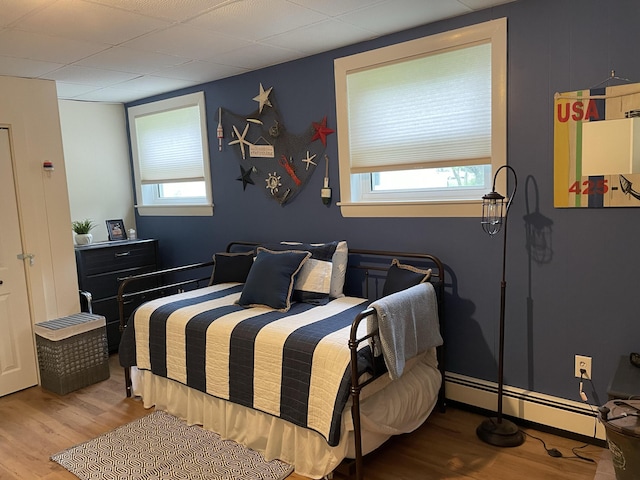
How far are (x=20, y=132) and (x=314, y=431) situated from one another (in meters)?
2.96

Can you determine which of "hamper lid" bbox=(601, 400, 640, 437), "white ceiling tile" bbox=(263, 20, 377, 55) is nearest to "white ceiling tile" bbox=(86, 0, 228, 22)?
"white ceiling tile" bbox=(263, 20, 377, 55)

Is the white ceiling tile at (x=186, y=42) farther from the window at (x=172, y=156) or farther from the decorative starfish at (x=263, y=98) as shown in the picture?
the window at (x=172, y=156)

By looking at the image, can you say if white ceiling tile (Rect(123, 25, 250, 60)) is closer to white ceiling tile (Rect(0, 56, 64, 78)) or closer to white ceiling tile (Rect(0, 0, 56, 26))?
white ceiling tile (Rect(0, 0, 56, 26))

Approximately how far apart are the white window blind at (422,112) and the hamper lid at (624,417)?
141 cm

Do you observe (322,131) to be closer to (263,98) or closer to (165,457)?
(263,98)

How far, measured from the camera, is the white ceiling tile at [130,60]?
10.1ft

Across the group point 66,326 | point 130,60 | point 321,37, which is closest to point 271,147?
A: point 321,37

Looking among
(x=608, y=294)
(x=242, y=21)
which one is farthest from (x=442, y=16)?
(x=608, y=294)

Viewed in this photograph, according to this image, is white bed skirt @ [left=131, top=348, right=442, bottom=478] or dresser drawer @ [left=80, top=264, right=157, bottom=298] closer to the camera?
white bed skirt @ [left=131, top=348, right=442, bottom=478]

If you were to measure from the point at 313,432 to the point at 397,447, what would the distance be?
0.53m

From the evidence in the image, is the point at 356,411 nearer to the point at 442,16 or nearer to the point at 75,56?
the point at 442,16

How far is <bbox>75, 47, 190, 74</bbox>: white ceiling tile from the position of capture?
308 cm

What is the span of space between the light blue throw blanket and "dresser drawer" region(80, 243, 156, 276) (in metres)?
2.74

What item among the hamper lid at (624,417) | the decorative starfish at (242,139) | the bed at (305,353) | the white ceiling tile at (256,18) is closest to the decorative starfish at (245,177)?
the decorative starfish at (242,139)
